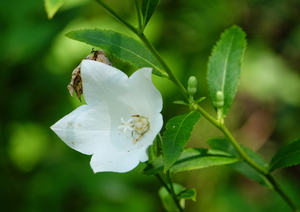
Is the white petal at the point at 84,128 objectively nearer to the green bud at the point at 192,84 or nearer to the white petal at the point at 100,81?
the white petal at the point at 100,81

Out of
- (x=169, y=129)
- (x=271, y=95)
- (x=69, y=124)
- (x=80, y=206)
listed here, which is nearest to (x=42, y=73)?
(x=80, y=206)

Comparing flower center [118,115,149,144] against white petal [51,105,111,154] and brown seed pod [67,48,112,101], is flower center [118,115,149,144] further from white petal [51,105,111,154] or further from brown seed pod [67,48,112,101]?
brown seed pod [67,48,112,101]

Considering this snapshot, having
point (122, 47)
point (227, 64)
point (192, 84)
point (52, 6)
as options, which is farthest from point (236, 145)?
point (52, 6)

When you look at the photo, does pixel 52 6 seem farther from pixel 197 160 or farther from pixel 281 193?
pixel 281 193

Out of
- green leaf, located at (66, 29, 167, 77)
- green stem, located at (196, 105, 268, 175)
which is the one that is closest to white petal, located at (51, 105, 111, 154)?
green leaf, located at (66, 29, 167, 77)

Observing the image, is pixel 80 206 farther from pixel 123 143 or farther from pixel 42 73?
pixel 123 143

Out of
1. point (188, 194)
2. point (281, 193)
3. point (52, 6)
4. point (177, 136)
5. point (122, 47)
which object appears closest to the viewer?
point (52, 6)

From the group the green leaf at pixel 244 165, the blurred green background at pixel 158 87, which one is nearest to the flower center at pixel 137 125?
the green leaf at pixel 244 165
